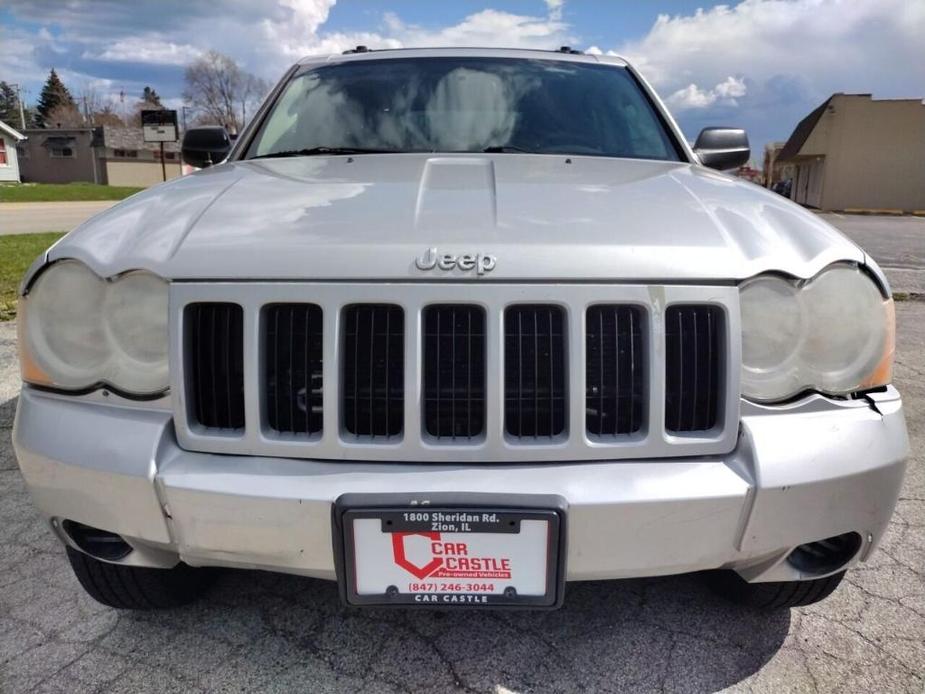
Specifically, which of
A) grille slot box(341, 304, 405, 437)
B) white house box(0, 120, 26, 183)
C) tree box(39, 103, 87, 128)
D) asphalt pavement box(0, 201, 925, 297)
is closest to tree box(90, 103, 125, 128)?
tree box(39, 103, 87, 128)

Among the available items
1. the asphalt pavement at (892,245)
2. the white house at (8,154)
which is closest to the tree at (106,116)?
the white house at (8,154)

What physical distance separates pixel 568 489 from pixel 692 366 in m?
0.42

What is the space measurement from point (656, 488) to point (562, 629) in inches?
30.0

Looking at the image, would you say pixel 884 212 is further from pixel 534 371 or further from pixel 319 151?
pixel 534 371

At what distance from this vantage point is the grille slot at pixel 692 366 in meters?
1.60

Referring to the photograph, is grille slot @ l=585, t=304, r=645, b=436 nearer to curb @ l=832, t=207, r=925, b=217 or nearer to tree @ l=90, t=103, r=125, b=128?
curb @ l=832, t=207, r=925, b=217

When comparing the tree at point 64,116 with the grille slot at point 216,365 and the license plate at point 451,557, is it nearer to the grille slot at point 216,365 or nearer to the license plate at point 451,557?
the grille slot at point 216,365

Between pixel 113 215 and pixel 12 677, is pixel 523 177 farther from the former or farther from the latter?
pixel 12 677

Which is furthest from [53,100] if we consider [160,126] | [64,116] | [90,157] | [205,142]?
[205,142]

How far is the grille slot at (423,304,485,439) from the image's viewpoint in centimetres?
158

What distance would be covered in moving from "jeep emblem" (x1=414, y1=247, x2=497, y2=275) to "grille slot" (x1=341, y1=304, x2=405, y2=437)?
123mm

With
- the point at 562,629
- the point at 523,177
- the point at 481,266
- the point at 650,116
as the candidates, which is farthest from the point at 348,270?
the point at 650,116

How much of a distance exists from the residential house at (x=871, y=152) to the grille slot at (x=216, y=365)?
38.1m

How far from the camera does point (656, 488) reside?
150cm
